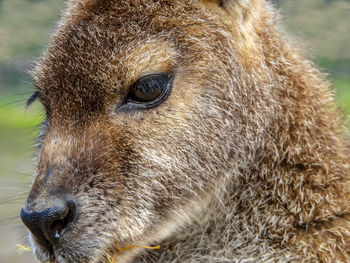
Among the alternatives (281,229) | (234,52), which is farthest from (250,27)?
(281,229)

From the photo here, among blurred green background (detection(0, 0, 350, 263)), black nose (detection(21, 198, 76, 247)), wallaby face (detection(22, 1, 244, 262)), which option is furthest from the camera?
blurred green background (detection(0, 0, 350, 263))

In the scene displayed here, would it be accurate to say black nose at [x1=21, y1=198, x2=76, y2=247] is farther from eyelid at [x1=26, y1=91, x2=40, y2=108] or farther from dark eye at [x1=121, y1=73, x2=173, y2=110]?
eyelid at [x1=26, y1=91, x2=40, y2=108]

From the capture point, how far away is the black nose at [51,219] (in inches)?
159

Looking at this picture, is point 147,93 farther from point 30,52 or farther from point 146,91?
point 30,52

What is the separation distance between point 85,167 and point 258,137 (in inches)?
52.1

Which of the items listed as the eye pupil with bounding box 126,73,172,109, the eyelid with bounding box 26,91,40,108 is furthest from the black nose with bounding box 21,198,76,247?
the eyelid with bounding box 26,91,40,108

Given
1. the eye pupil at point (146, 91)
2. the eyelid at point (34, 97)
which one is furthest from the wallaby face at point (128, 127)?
the eyelid at point (34, 97)

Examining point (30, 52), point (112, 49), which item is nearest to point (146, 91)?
point (112, 49)

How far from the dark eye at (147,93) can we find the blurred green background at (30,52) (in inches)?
53.8

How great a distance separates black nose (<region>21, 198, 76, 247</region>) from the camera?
4047 millimetres

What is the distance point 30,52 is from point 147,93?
10.8 feet

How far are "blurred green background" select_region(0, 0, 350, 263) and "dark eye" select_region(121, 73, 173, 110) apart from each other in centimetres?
137

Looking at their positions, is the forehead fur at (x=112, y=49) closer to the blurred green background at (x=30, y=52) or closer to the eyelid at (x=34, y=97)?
the eyelid at (x=34, y=97)

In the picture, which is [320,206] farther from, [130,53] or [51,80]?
[51,80]
